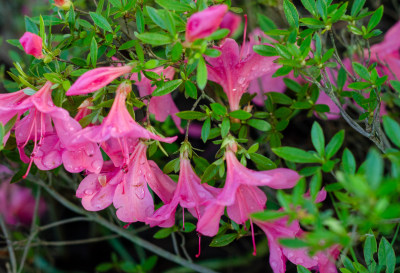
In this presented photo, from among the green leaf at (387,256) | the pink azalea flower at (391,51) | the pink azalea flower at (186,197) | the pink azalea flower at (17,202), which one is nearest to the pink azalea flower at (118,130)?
the pink azalea flower at (186,197)

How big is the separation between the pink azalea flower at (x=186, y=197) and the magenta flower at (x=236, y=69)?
22 cm

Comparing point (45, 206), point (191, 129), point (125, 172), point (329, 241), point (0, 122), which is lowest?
point (45, 206)

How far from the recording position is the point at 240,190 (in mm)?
1083

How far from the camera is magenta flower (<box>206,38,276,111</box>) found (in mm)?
1180

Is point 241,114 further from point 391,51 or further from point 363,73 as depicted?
point 391,51

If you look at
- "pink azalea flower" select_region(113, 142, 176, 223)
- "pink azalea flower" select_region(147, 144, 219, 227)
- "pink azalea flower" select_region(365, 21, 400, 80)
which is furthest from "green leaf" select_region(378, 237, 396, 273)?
"pink azalea flower" select_region(365, 21, 400, 80)

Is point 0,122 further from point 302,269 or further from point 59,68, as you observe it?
point 302,269

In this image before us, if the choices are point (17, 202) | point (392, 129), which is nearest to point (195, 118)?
point (392, 129)

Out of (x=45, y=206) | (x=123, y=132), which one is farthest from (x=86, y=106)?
(x=45, y=206)

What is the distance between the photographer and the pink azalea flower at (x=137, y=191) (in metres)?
1.10

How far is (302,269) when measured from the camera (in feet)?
3.57

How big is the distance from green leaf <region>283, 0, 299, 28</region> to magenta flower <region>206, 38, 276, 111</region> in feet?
0.38

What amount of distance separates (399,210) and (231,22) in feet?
2.63

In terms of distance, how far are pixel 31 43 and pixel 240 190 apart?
22.2 inches
